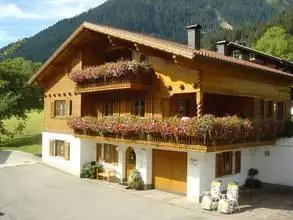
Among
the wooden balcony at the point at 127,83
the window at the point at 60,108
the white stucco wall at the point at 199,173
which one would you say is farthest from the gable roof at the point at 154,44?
the white stucco wall at the point at 199,173

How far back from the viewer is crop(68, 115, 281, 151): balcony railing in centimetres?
1919

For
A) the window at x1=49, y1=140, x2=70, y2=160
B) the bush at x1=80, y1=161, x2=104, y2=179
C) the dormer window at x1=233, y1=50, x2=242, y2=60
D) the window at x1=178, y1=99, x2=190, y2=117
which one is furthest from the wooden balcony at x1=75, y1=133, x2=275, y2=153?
the dormer window at x1=233, y1=50, x2=242, y2=60

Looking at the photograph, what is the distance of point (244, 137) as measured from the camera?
2169 centimetres

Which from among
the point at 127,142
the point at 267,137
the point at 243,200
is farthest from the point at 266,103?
the point at 127,142

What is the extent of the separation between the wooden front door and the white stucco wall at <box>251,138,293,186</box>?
6974mm

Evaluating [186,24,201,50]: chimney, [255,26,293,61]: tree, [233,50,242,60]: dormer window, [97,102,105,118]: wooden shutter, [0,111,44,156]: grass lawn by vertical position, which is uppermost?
[255,26,293,61]: tree

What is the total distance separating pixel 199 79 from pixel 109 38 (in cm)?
687

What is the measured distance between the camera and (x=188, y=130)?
1930 cm

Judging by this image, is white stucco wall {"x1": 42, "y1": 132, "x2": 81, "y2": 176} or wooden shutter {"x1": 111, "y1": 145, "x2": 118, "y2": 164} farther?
white stucco wall {"x1": 42, "y1": 132, "x2": 81, "y2": 176}

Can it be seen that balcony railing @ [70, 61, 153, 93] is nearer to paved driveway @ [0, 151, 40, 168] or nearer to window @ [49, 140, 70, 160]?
window @ [49, 140, 70, 160]

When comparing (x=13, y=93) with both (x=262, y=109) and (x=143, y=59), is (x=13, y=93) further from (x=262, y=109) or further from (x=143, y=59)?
(x=262, y=109)

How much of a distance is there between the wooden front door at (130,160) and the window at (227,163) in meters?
5.22

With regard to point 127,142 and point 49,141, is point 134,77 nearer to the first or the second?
point 127,142

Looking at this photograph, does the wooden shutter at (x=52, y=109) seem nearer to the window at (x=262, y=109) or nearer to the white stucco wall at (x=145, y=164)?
the white stucco wall at (x=145, y=164)
